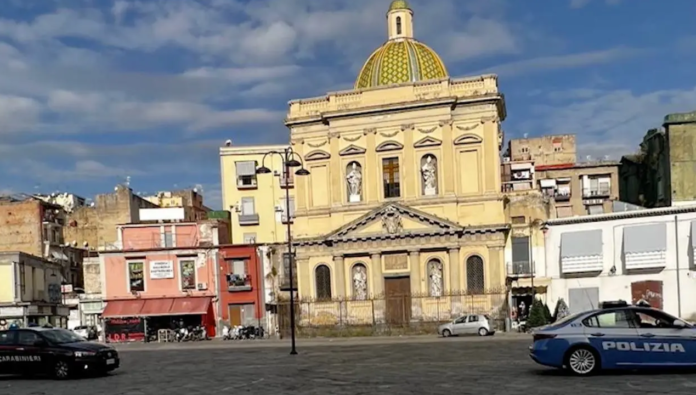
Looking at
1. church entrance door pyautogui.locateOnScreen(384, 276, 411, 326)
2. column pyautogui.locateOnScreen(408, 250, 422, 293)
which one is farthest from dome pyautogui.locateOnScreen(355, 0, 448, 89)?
church entrance door pyautogui.locateOnScreen(384, 276, 411, 326)

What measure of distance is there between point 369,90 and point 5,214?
36.8 meters

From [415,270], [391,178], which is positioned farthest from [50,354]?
[391,178]

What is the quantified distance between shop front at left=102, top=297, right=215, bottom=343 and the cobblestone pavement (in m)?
29.2

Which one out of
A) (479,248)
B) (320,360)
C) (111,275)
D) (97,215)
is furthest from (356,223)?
(97,215)

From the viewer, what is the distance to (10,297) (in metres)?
66.6

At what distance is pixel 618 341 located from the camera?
717 inches

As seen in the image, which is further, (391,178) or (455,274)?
(391,178)

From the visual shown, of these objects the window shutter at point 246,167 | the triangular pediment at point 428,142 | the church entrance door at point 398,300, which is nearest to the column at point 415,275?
the church entrance door at point 398,300

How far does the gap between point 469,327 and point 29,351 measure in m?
28.2

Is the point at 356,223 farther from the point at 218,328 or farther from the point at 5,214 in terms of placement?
the point at 5,214

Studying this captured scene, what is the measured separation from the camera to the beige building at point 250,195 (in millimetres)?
65000

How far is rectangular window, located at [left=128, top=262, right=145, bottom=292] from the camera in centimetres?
6062

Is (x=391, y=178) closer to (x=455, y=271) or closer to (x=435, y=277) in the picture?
(x=435, y=277)

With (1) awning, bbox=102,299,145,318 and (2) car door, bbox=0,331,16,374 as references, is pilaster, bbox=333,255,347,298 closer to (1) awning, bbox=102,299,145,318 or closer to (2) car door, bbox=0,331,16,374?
(1) awning, bbox=102,299,145,318
